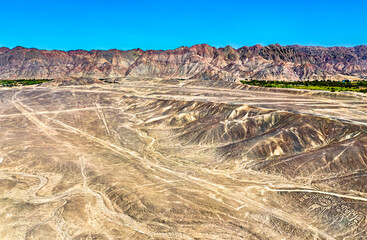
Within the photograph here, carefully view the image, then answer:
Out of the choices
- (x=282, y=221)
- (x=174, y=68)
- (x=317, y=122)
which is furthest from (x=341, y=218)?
(x=174, y=68)

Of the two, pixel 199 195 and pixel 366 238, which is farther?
pixel 199 195

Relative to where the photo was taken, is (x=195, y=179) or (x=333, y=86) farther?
(x=333, y=86)

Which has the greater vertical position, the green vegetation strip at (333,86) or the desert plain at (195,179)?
the green vegetation strip at (333,86)

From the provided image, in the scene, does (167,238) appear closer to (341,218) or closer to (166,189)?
(166,189)

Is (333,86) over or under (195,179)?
over

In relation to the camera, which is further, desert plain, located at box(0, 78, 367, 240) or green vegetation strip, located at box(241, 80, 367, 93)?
green vegetation strip, located at box(241, 80, 367, 93)

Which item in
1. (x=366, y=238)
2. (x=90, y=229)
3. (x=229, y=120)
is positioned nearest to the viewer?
(x=366, y=238)

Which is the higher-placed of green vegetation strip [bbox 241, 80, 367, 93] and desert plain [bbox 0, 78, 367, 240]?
green vegetation strip [bbox 241, 80, 367, 93]

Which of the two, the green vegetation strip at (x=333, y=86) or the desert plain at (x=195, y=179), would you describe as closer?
the desert plain at (x=195, y=179)

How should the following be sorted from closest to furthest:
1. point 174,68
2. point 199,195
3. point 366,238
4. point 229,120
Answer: point 366,238, point 199,195, point 229,120, point 174,68

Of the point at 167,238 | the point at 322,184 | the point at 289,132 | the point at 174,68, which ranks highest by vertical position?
the point at 174,68

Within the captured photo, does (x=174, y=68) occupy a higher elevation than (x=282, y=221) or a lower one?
higher
